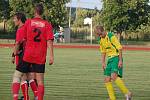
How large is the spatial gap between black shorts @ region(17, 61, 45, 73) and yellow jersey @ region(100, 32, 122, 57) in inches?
93.8

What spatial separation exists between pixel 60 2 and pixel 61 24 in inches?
117

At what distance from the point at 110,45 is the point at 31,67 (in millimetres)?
2634

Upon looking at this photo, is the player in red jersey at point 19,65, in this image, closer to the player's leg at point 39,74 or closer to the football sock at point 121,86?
the player's leg at point 39,74

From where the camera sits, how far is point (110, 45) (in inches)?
499

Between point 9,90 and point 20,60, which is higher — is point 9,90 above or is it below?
below

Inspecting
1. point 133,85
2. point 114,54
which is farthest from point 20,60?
point 133,85

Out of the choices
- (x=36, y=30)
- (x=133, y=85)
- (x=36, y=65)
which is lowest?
(x=133, y=85)

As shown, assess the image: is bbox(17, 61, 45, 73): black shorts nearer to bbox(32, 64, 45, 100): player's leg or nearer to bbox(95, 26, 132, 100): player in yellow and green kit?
bbox(32, 64, 45, 100): player's leg

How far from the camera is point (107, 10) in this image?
7038 centimetres

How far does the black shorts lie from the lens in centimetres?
1053

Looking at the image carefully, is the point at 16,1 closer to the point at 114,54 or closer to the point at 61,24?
the point at 61,24

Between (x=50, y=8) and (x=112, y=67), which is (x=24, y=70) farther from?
(x=50, y=8)

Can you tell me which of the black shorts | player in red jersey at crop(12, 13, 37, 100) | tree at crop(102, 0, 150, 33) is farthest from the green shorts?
tree at crop(102, 0, 150, 33)

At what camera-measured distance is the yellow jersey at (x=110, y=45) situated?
12.6m
